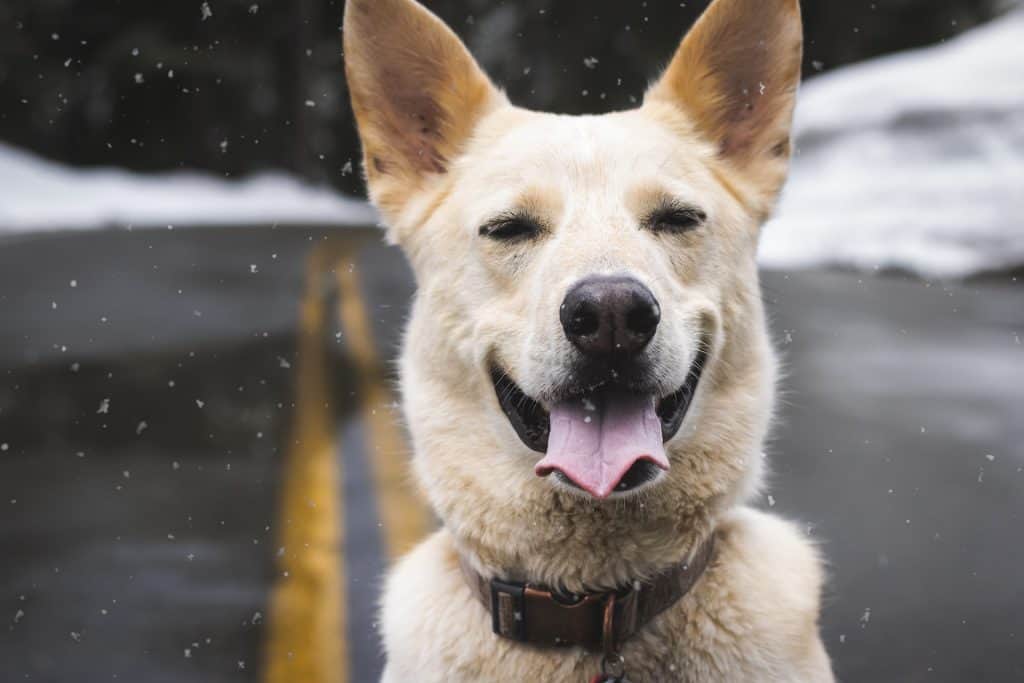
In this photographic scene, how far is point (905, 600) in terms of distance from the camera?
14.0ft

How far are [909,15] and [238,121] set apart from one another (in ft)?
78.3

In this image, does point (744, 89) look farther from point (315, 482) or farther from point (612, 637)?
point (315, 482)

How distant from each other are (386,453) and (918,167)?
9.21 metres

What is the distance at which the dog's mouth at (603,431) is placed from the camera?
8.04ft

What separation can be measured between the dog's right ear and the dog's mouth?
82 cm

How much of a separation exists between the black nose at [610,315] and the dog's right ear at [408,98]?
961mm

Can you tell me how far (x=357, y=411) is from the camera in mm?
7012

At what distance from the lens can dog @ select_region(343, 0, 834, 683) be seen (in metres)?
2.52

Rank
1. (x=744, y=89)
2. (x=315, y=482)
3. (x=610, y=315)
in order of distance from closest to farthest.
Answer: (x=610, y=315)
(x=744, y=89)
(x=315, y=482)

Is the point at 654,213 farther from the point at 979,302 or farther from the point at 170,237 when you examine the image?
the point at 170,237

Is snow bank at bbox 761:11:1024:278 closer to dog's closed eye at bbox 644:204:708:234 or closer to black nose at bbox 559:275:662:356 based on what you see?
dog's closed eye at bbox 644:204:708:234

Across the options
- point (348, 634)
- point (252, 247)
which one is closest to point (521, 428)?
point (348, 634)

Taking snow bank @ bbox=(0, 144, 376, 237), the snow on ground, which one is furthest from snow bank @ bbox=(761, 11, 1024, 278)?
snow bank @ bbox=(0, 144, 376, 237)

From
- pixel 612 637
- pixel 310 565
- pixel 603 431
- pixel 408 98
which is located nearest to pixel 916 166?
pixel 310 565
